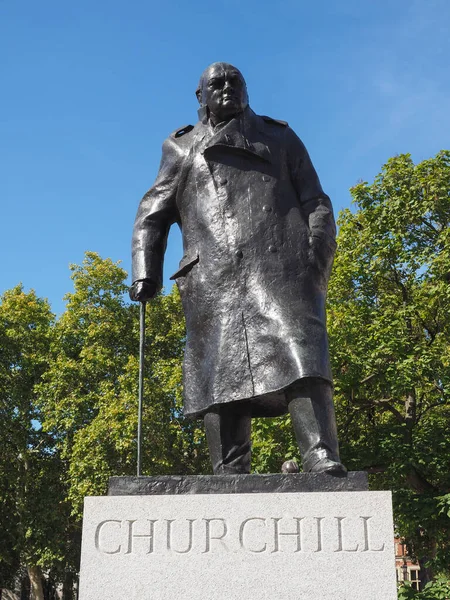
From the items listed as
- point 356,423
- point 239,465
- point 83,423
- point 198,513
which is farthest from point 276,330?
point 83,423

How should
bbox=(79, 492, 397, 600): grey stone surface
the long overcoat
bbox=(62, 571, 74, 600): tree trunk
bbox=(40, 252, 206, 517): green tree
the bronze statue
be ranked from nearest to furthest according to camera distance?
bbox=(79, 492, 397, 600): grey stone surface → the bronze statue → the long overcoat → bbox=(40, 252, 206, 517): green tree → bbox=(62, 571, 74, 600): tree trunk

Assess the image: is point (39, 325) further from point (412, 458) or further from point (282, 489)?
point (282, 489)

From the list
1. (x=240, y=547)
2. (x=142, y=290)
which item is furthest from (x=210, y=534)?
(x=142, y=290)

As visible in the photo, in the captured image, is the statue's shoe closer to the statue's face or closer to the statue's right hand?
the statue's right hand

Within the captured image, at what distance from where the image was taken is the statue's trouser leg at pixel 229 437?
465 cm

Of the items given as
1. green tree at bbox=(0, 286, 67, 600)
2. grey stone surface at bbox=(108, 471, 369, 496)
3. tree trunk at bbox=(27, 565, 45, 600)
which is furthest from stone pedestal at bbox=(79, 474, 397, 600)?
tree trunk at bbox=(27, 565, 45, 600)

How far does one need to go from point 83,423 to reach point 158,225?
22224 mm

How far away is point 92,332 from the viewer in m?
27.3

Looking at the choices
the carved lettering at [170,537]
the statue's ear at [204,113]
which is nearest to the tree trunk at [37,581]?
the statue's ear at [204,113]

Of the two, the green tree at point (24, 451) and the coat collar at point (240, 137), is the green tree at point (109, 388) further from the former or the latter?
the coat collar at point (240, 137)

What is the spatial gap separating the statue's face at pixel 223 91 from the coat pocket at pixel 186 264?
988mm

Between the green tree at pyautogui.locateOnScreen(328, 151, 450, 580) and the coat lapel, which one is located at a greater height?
the green tree at pyautogui.locateOnScreen(328, 151, 450, 580)

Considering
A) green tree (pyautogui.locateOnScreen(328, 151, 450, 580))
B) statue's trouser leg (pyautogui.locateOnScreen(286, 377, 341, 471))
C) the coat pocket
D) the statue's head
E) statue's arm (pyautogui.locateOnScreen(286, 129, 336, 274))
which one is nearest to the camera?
statue's trouser leg (pyautogui.locateOnScreen(286, 377, 341, 471))

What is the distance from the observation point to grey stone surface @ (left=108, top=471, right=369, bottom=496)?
160 inches
